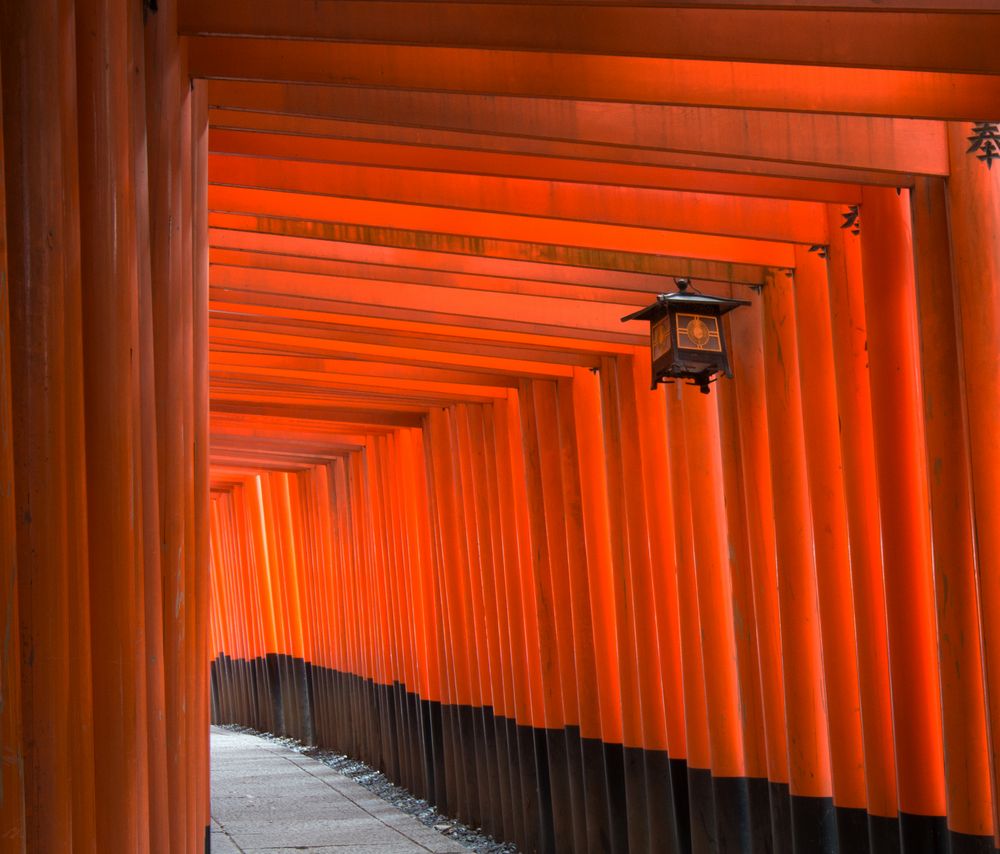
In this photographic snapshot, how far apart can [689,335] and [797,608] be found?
5.82ft

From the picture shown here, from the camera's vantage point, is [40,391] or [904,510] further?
[904,510]

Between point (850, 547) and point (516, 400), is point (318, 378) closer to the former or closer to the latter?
point (516, 400)

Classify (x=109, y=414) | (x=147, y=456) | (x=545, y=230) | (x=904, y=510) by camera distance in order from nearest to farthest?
(x=109, y=414) < (x=147, y=456) < (x=904, y=510) < (x=545, y=230)

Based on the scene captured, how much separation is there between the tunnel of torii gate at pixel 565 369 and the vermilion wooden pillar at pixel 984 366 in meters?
0.02

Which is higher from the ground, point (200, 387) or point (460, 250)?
point (460, 250)

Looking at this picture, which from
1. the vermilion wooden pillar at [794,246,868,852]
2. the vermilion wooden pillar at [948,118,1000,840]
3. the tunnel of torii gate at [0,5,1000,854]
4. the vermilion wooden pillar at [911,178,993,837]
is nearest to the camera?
the tunnel of torii gate at [0,5,1000,854]

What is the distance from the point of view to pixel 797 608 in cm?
834

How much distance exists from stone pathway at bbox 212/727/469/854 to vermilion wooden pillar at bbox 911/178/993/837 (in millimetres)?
6540

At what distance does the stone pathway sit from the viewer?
40.3ft

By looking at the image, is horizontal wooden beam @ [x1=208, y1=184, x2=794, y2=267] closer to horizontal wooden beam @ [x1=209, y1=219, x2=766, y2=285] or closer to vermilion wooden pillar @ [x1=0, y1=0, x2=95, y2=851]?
horizontal wooden beam @ [x1=209, y1=219, x2=766, y2=285]

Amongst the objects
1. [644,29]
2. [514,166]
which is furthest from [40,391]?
[514,166]

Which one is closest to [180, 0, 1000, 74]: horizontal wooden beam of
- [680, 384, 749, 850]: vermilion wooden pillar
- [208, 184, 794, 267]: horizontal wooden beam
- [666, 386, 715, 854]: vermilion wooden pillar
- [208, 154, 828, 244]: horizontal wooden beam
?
[208, 154, 828, 244]: horizontal wooden beam

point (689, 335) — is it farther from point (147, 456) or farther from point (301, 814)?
point (301, 814)

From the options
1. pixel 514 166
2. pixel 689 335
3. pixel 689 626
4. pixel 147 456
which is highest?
pixel 514 166
